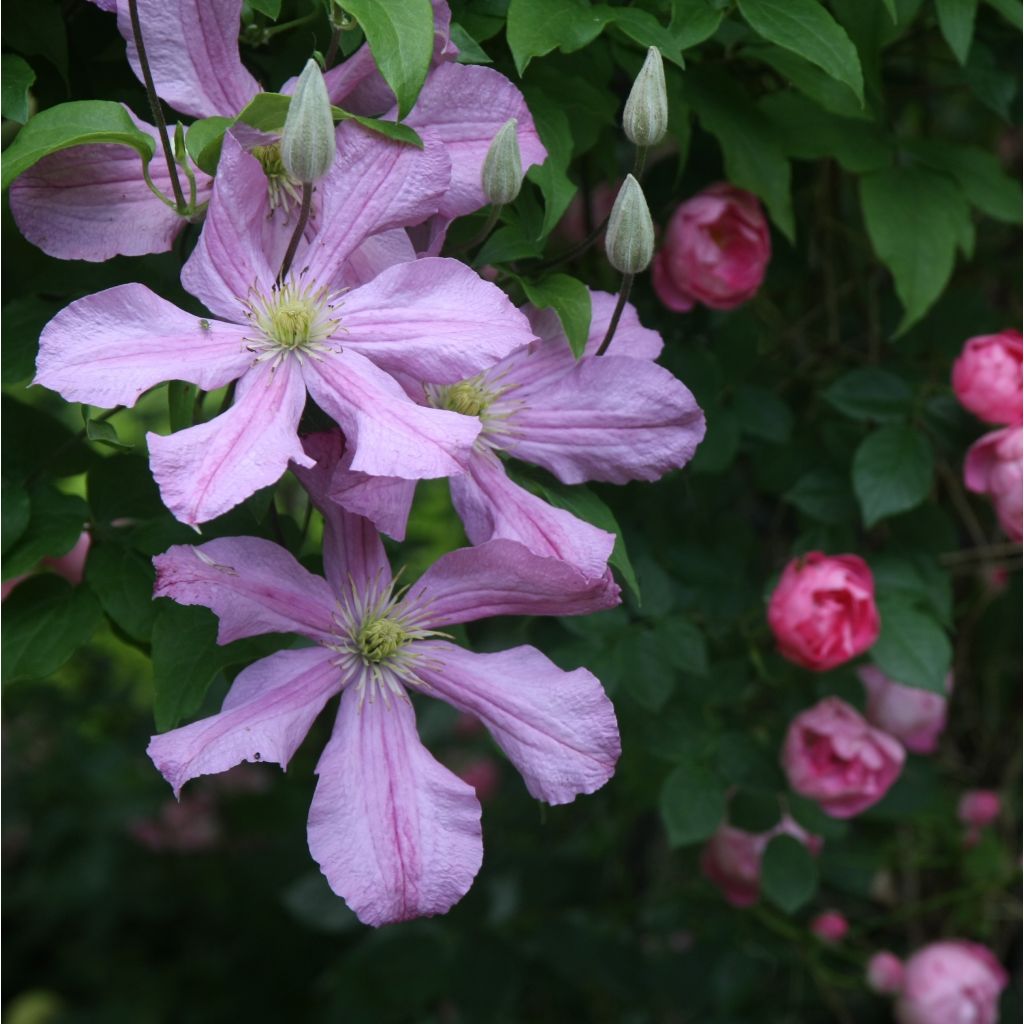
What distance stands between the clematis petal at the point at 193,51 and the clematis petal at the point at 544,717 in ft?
1.06

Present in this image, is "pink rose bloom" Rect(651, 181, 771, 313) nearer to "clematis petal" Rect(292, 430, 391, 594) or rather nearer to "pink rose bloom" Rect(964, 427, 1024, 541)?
"pink rose bloom" Rect(964, 427, 1024, 541)

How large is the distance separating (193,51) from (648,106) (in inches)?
9.3

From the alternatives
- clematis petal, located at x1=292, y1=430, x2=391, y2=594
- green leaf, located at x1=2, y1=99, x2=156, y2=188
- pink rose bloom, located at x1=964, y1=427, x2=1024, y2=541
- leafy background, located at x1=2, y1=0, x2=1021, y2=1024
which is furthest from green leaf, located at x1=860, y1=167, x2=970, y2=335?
green leaf, located at x1=2, y1=99, x2=156, y2=188

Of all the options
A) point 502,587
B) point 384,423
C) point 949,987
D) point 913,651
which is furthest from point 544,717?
point 949,987

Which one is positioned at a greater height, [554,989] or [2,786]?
[554,989]

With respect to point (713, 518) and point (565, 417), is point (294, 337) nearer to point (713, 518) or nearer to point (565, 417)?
point (565, 417)

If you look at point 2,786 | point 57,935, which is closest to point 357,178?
point 2,786

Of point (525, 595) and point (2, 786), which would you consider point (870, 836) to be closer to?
point (525, 595)

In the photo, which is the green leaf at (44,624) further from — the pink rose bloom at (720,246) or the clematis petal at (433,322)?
the pink rose bloom at (720,246)

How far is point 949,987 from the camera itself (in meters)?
1.27

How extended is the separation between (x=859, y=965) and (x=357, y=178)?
3.75ft

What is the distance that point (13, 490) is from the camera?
2.57 ft

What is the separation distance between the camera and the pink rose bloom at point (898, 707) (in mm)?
1137

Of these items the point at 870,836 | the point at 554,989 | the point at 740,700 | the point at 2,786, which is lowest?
the point at 2,786
